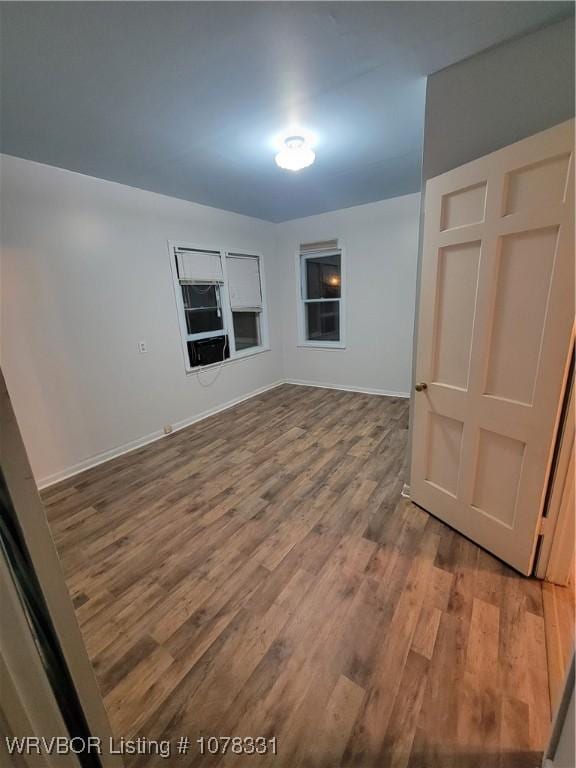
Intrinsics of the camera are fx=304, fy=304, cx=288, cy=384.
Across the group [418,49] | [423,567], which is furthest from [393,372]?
[418,49]

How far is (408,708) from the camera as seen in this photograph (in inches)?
44.5

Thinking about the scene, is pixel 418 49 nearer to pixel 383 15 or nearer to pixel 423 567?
pixel 383 15

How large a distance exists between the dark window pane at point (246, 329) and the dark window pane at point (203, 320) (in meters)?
0.37

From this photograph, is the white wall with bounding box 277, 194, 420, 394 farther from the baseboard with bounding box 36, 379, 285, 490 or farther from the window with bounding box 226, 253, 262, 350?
the baseboard with bounding box 36, 379, 285, 490

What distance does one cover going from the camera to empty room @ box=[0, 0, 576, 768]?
1.05 metres

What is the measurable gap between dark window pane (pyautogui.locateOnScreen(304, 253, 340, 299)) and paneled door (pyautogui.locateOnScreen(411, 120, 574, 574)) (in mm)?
2959

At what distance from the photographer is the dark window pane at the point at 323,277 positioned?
15.2ft

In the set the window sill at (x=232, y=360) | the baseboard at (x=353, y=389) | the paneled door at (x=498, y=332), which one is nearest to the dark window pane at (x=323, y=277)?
the window sill at (x=232, y=360)

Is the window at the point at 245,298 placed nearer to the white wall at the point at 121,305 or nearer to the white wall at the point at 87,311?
the white wall at the point at 121,305

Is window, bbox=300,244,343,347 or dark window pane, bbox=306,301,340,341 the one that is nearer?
window, bbox=300,244,343,347

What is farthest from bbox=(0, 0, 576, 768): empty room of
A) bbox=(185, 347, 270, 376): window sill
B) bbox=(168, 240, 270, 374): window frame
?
bbox=(185, 347, 270, 376): window sill

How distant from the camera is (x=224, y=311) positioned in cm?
420

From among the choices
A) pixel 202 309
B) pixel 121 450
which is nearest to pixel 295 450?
pixel 121 450

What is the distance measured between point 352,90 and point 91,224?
240 centimetres
